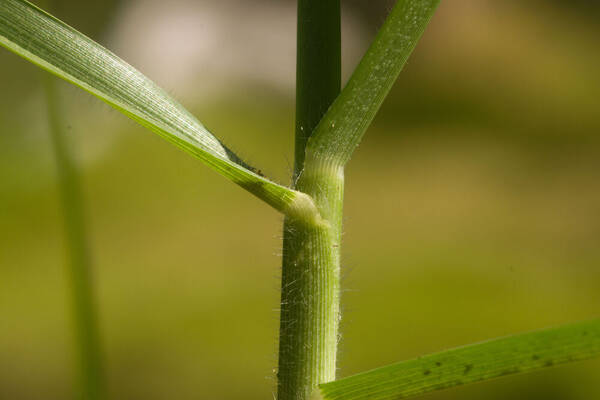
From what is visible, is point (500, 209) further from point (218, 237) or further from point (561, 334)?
point (561, 334)

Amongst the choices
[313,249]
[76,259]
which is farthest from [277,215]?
[313,249]

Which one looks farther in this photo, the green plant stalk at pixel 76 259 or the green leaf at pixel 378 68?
the green plant stalk at pixel 76 259

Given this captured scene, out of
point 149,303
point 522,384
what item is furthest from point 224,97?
point 522,384

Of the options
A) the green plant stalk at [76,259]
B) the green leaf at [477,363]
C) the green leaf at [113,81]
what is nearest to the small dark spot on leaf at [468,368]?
the green leaf at [477,363]

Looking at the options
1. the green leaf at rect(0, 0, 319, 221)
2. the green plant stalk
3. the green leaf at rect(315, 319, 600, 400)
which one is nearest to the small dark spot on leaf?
the green leaf at rect(315, 319, 600, 400)

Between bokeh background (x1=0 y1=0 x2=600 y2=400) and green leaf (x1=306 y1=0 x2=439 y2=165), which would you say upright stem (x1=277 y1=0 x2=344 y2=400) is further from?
bokeh background (x1=0 y1=0 x2=600 y2=400)

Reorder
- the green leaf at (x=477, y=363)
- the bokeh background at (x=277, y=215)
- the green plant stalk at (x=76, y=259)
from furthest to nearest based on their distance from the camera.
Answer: the bokeh background at (x=277, y=215) < the green plant stalk at (x=76, y=259) < the green leaf at (x=477, y=363)

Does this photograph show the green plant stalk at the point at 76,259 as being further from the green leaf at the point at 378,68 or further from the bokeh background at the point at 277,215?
the green leaf at the point at 378,68
